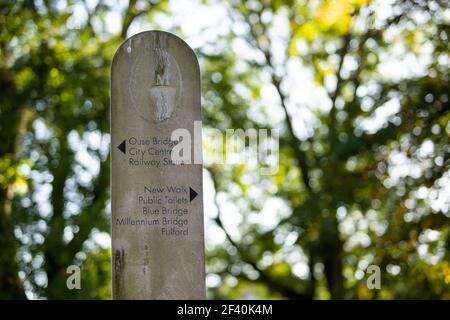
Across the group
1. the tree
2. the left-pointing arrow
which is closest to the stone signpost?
the left-pointing arrow

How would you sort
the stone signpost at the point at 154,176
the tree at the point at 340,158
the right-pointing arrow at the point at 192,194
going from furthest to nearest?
the tree at the point at 340,158, the right-pointing arrow at the point at 192,194, the stone signpost at the point at 154,176

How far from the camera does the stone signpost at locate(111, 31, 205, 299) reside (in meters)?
6.20

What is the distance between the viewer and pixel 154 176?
627cm

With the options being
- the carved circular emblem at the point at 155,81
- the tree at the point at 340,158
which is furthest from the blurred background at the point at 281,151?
the carved circular emblem at the point at 155,81

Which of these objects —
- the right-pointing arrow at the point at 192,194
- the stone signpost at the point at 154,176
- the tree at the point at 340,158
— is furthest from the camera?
the tree at the point at 340,158

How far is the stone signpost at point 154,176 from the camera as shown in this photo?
620 cm

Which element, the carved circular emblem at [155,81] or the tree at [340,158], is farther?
the tree at [340,158]

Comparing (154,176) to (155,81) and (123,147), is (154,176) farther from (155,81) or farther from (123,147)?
(155,81)

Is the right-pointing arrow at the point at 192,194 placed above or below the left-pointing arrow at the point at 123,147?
below

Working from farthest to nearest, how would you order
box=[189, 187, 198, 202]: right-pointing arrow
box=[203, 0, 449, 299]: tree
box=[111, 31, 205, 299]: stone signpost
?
box=[203, 0, 449, 299]: tree, box=[189, 187, 198, 202]: right-pointing arrow, box=[111, 31, 205, 299]: stone signpost

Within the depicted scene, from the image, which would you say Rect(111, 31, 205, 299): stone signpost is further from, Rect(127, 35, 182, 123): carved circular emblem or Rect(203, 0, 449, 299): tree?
Rect(203, 0, 449, 299): tree

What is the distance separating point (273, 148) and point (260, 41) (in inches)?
75.8

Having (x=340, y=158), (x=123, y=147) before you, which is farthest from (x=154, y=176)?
(x=340, y=158)

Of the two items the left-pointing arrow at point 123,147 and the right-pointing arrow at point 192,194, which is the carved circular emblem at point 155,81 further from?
the right-pointing arrow at point 192,194
